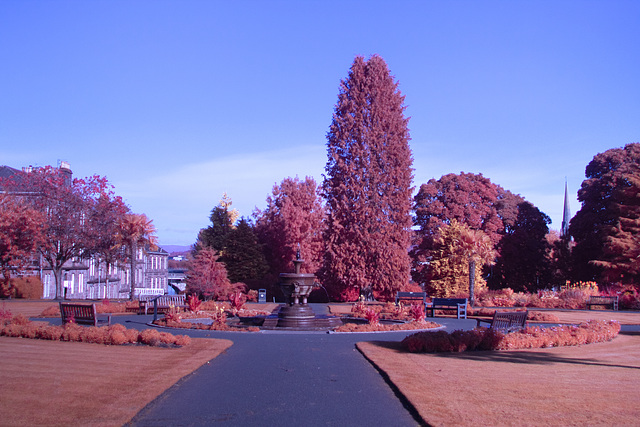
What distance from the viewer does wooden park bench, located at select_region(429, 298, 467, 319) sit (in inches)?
993

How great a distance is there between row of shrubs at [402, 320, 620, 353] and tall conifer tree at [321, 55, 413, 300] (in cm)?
2542

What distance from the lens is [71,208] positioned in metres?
38.7

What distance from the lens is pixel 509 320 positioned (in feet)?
51.6

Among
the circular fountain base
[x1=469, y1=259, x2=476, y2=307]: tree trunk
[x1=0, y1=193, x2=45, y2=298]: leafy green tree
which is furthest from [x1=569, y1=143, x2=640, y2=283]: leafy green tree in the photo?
[x1=0, y1=193, x2=45, y2=298]: leafy green tree

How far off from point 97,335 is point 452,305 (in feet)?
53.3

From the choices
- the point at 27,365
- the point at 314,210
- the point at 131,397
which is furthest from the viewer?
the point at 314,210

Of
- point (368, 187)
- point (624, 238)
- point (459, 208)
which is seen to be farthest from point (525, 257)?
point (368, 187)

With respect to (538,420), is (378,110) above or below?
above

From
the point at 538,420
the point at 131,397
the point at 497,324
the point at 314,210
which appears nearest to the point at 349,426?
the point at 538,420

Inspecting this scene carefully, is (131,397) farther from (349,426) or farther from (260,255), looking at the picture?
Answer: (260,255)

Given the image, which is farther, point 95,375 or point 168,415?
point 95,375

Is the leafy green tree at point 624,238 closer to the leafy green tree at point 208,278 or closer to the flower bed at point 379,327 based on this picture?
the flower bed at point 379,327

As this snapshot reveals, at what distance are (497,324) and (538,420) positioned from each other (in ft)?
28.0

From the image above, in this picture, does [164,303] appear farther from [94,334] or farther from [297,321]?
[94,334]
